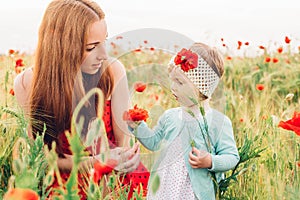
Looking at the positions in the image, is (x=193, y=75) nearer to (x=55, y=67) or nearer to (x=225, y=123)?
(x=225, y=123)

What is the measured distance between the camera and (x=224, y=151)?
53.3 inches

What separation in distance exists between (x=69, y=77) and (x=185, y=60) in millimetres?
423

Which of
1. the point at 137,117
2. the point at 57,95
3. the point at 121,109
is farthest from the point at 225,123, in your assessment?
the point at 57,95

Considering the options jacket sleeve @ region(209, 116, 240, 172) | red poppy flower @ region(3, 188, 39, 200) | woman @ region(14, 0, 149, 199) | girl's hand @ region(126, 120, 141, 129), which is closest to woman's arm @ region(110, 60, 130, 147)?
woman @ region(14, 0, 149, 199)

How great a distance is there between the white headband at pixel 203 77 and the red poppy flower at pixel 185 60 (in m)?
0.03

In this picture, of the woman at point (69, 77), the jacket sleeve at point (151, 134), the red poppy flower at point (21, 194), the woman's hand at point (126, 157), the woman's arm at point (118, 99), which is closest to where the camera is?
the red poppy flower at point (21, 194)

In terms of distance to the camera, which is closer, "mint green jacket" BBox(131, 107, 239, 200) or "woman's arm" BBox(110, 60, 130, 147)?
"mint green jacket" BBox(131, 107, 239, 200)

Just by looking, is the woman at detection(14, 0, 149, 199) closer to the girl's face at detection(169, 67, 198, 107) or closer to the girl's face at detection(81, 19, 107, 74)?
the girl's face at detection(81, 19, 107, 74)

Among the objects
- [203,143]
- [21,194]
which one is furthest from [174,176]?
[21,194]

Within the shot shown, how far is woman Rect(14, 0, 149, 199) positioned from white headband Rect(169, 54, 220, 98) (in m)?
0.27

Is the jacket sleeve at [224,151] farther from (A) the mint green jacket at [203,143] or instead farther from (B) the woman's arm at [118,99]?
(B) the woman's arm at [118,99]

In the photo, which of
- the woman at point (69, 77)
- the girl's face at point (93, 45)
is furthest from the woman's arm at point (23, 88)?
the girl's face at point (93, 45)

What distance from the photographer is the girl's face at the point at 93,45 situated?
4.83 feet

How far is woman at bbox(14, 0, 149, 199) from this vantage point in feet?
4.98
